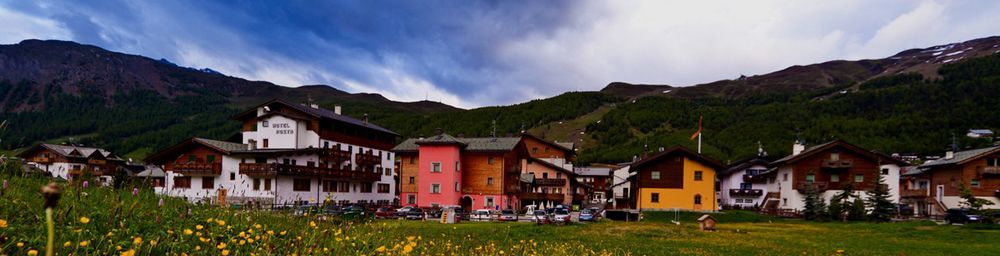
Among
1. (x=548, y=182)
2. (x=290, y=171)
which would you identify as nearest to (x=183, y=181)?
(x=290, y=171)

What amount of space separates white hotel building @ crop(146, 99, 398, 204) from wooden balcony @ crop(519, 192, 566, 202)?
18.8m

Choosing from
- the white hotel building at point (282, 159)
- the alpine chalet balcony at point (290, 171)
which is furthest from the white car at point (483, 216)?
the alpine chalet balcony at point (290, 171)

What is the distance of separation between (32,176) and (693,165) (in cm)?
6030

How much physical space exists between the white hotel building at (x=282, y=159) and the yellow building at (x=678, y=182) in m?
32.0

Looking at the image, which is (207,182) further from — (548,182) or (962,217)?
(962,217)

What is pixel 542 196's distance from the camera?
81438 mm

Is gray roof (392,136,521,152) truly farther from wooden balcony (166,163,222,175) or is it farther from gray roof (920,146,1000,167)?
gray roof (920,146,1000,167)

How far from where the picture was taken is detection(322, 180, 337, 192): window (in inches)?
2721

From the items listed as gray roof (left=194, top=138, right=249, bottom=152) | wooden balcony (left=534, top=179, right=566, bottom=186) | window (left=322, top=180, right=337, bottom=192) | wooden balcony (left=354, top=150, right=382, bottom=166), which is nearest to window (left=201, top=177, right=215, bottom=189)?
gray roof (left=194, top=138, right=249, bottom=152)

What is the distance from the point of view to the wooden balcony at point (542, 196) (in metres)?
78.8

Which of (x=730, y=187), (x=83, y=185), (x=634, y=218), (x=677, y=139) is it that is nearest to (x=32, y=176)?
(x=83, y=185)

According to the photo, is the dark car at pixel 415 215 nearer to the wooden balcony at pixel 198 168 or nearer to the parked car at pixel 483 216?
the parked car at pixel 483 216

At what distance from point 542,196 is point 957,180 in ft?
150

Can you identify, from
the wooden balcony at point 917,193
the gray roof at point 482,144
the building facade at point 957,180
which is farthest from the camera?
the wooden balcony at point 917,193
